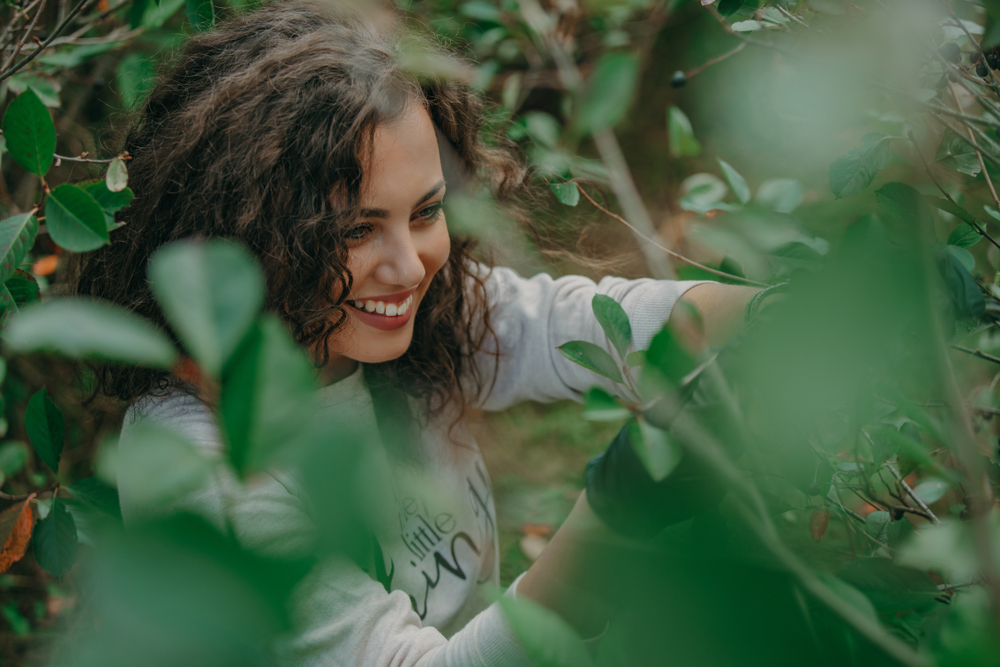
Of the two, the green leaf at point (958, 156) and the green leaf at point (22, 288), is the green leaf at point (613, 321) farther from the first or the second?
the green leaf at point (22, 288)

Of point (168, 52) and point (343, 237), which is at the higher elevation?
point (168, 52)

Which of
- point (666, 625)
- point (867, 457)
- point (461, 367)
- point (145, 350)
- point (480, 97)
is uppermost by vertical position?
point (145, 350)

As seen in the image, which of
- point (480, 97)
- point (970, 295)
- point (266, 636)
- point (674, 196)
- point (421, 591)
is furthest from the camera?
point (674, 196)

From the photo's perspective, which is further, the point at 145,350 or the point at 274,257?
the point at 274,257

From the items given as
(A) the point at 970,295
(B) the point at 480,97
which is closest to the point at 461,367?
(B) the point at 480,97

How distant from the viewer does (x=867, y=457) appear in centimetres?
69

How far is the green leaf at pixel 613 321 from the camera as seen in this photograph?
45 cm

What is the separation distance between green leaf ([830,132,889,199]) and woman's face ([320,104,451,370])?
564 mm

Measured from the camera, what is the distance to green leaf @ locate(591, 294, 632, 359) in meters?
0.45

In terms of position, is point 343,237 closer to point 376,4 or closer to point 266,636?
point 376,4

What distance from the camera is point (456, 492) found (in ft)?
3.97

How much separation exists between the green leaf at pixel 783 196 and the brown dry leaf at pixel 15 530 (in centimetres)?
112

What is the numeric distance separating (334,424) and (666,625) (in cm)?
16

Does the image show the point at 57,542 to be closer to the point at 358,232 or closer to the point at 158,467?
the point at 358,232
